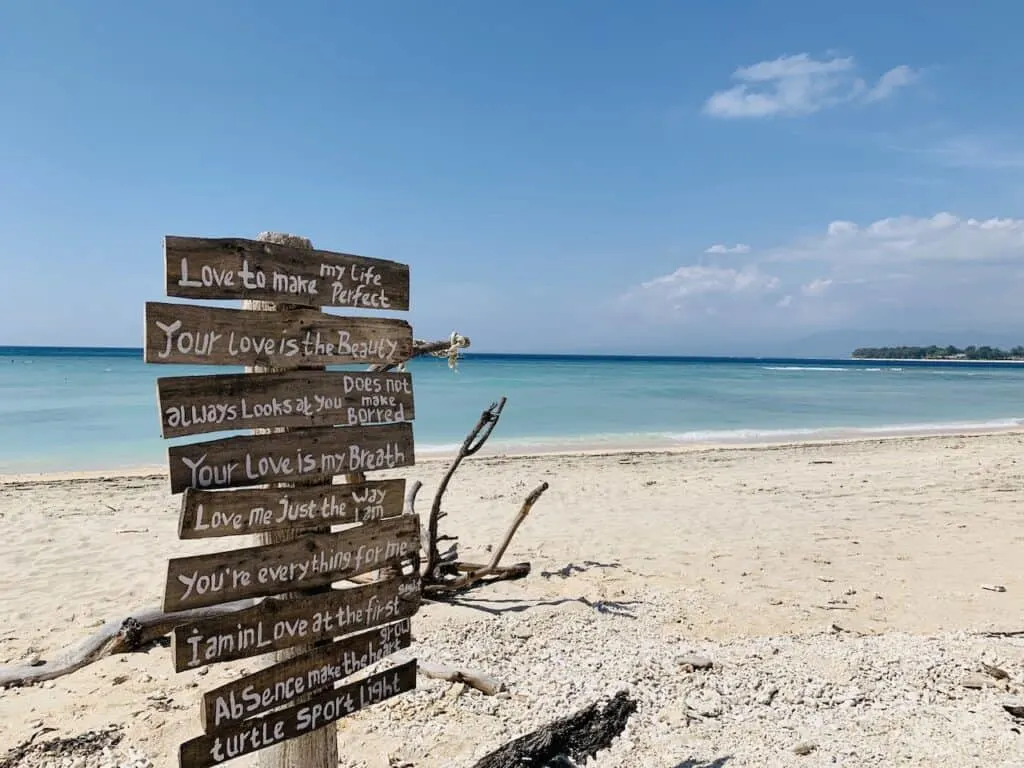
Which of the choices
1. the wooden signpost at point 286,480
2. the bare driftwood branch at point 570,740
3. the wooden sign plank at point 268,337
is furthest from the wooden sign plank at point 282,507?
the bare driftwood branch at point 570,740

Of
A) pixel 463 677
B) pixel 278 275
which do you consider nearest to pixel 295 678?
pixel 278 275

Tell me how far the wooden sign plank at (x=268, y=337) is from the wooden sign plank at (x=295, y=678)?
107cm

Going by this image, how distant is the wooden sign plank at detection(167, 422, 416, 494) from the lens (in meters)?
2.23

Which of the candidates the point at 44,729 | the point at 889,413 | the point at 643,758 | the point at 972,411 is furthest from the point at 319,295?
the point at 972,411

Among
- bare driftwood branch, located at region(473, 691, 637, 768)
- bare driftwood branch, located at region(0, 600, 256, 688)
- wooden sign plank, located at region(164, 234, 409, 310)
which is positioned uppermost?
wooden sign plank, located at region(164, 234, 409, 310)

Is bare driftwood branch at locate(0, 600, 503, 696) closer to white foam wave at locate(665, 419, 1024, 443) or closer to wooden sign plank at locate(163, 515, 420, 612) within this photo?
wooden sign plank at locate(163, 515, 420, 612)

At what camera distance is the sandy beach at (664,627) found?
341cm

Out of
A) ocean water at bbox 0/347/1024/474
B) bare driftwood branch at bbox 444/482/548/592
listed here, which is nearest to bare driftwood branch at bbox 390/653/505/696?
bare driftwood branch at bbox 444/482/548/592

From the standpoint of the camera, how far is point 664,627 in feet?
16.5

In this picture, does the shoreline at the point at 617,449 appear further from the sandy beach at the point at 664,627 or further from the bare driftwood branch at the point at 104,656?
the bare driftwood branch at the point at 104,656

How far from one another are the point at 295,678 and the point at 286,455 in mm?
810

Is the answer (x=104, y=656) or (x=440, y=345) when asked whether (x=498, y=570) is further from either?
(x=104, y=656)

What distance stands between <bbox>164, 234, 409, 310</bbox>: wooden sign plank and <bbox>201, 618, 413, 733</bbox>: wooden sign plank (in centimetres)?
129

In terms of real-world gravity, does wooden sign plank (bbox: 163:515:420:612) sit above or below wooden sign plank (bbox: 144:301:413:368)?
Result: below
